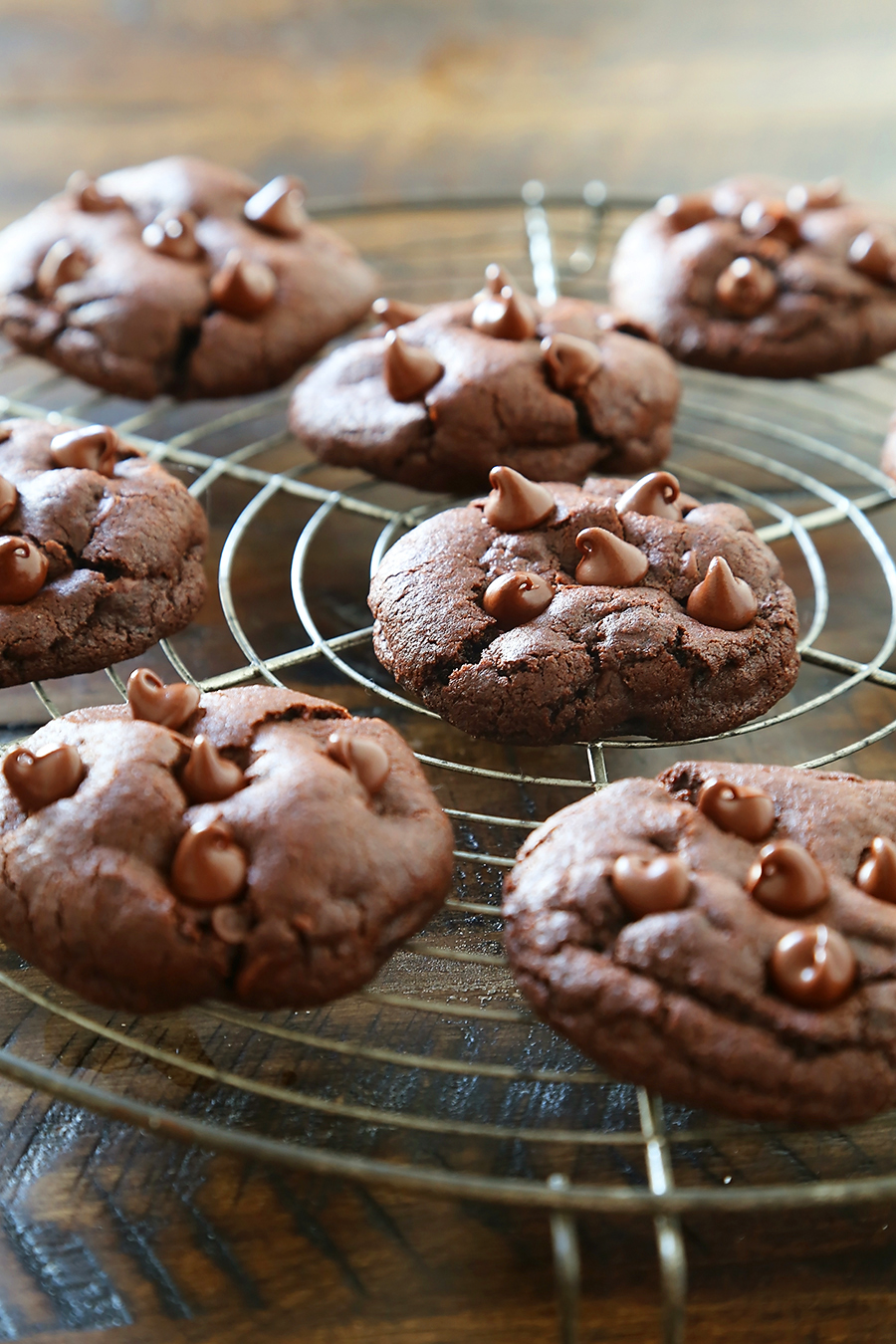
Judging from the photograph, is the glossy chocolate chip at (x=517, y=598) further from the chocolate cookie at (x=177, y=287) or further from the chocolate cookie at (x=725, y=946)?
the chocolate cookie at (x=177, y=287)

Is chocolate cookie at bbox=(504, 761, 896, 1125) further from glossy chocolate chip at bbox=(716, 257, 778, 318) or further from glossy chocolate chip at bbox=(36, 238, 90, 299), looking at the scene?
glossy chocolate chip at bbox=(36, 238, 90, 299)

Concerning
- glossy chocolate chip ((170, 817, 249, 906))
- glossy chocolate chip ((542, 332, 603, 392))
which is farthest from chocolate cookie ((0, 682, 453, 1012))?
glossy chocolate chip ((542, 332, 603, 392))

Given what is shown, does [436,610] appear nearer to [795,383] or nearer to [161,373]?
[161,373]

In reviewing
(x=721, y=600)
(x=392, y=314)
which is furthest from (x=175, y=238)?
(x=721, y=600)

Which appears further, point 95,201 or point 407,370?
point 95,201

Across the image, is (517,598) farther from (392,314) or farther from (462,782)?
(392,314)

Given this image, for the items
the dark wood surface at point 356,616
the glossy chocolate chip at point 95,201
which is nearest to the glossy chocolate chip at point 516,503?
the dark wood surface at point 356,616
